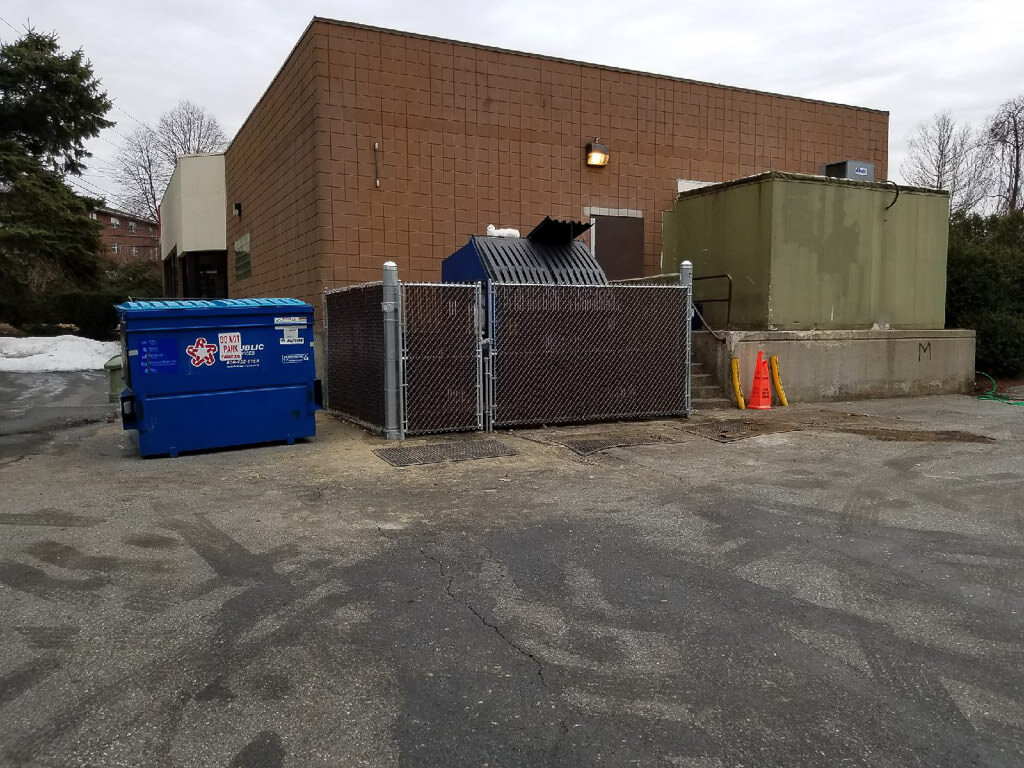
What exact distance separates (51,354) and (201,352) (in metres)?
17.8

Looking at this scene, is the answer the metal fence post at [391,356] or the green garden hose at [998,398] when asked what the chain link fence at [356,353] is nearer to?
the metal fence post at [391,356]

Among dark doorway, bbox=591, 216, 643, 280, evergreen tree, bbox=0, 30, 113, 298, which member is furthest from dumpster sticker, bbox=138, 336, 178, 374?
evergreen tree, bbox=0, 30, 113, 298

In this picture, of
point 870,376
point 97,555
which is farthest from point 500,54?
point 97,555

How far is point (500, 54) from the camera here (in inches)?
534

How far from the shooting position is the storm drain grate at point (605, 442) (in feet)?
26.8

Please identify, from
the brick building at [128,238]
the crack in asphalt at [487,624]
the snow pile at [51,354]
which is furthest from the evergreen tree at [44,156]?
the brick building at [128,238]

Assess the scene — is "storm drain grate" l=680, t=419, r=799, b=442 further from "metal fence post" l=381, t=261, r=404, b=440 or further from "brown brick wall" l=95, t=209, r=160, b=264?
"brown brick wall" l=95, t=209, r=160, b=264

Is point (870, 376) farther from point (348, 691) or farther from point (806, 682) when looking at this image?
point (348, 691)

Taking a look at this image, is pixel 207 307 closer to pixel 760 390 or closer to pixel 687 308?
pixel 687 308

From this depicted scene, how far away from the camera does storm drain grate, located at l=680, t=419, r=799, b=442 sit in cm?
903

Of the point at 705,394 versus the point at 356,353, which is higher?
the point at 356,353

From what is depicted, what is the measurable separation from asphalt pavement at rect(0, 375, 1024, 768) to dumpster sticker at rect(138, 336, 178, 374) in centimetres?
120

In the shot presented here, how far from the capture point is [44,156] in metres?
26.5

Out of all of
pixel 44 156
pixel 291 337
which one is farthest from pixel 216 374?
pixel 44 156
